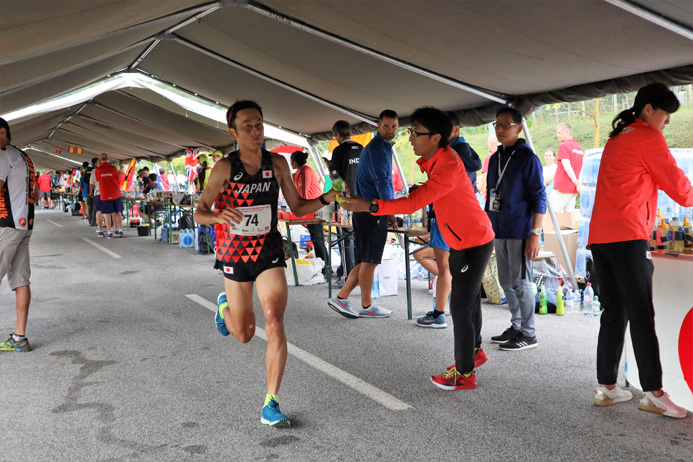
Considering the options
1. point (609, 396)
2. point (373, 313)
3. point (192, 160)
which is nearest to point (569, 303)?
point (373, 313)

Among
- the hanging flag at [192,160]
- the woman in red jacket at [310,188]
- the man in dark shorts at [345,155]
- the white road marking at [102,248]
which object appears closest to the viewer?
the man in dark shorts at [345,155]

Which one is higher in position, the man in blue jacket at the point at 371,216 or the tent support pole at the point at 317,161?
the tent support pole at the point at 317,161

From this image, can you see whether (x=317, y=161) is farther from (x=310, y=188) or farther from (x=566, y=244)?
(x=566, y=244)

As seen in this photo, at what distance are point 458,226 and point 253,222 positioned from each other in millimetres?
1448

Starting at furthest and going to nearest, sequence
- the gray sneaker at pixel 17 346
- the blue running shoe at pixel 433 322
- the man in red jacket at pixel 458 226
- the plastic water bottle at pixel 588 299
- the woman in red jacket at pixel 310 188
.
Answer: the woman in red jacket at pixel 310 188 → the plastic water bottle at pixel 588 299 → the blue running shoe at pixel 433 322 → the gray sneaker at pixel 17 346 → the man in red jacket at pixel 458 226

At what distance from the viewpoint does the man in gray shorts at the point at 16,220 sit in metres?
5.38

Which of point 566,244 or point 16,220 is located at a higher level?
point 16,220

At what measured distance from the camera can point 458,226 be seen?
429cm

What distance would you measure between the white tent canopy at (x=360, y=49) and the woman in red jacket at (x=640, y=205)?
99 centimetres

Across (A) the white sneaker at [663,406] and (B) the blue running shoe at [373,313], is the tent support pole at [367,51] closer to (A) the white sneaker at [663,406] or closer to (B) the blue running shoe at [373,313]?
(B) the blue running shoe at [373,313]

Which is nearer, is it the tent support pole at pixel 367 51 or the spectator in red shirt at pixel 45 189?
the tent support pole at pixel 367 51

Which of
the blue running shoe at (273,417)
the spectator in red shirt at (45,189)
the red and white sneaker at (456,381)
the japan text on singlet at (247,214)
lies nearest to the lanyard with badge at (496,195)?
the red and white sneaker at (456,381)

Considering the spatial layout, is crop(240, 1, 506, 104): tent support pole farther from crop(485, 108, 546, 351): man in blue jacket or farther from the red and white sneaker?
the red and white sneaker

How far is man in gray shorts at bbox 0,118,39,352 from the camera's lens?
5379 millimetres
